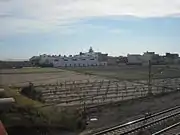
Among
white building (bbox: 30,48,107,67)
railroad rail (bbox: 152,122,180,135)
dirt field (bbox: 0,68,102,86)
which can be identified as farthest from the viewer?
white building (bbox: 30,48,107,67)

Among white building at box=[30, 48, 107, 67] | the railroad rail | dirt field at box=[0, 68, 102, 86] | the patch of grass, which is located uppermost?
white building at box=[30, 48, 107, 67]

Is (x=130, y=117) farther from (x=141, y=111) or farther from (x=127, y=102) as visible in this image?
(x=127, y=102)

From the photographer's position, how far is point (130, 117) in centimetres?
2738

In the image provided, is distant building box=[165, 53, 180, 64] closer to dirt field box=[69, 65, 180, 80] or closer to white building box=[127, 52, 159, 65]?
white building box=[127, 52, 159, 65]

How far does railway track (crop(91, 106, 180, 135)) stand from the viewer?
2100 cm

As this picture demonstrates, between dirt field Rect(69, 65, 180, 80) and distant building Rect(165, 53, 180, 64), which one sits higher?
distant building Rect(165, 53, 180, 64)

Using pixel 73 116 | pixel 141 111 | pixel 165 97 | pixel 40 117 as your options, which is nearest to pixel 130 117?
pixel 141 111

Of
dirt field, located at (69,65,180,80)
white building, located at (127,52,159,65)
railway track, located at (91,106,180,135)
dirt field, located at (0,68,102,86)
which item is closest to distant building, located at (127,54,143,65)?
white building, located at (127,52,159,65)

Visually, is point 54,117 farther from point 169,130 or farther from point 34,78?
point 34,78

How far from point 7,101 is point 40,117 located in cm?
474

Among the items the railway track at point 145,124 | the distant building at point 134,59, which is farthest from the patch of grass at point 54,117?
the distant building at point 134,59

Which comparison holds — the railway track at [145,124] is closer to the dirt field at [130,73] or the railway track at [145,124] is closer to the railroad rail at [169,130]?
the railroad rail at [169,130]

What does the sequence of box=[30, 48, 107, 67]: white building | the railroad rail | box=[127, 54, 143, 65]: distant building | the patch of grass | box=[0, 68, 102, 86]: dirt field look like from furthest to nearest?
1. box=[127, 54, 143, 65]: distant building
2. box=[30, 48, 107, 67]: white building
3. box=[0, 68, 102, 86]: dirt field
4. the patch of grass
5. the railroad rail

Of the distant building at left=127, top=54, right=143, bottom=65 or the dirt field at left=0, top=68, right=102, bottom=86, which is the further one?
the distant building at left=127, top=54, right=143, bottom=65
